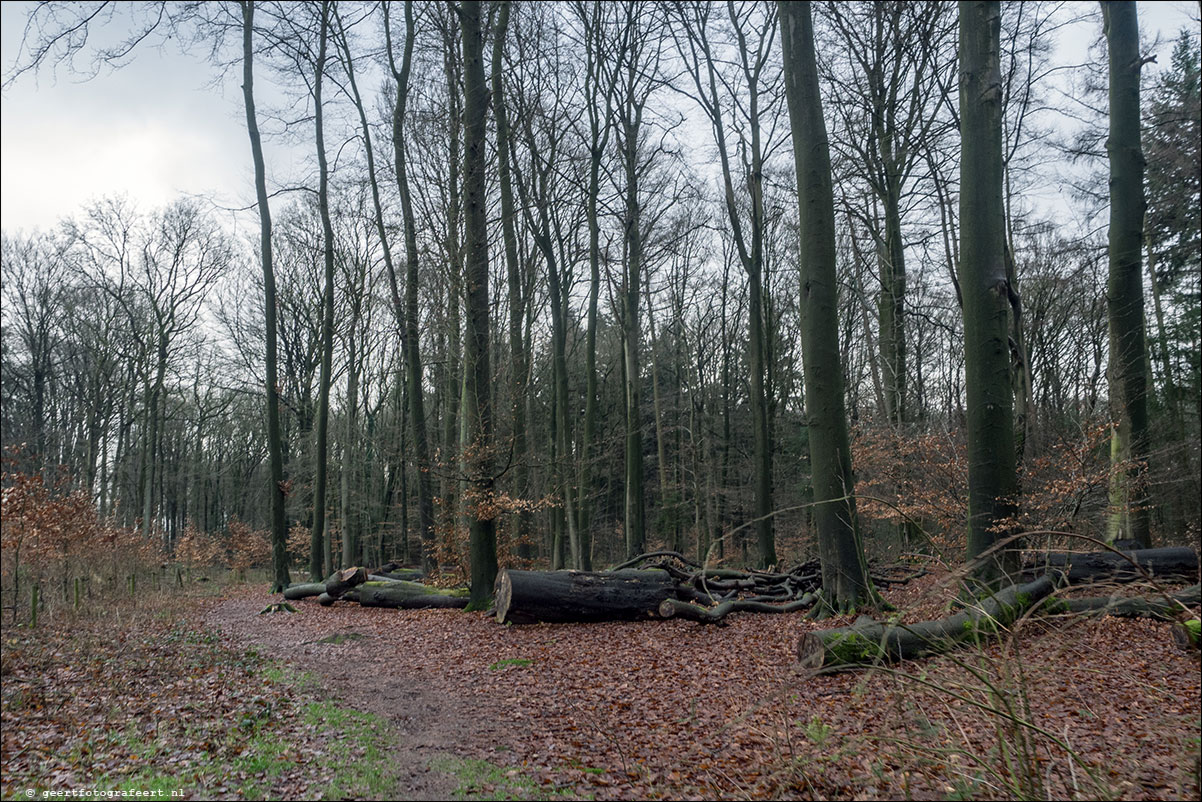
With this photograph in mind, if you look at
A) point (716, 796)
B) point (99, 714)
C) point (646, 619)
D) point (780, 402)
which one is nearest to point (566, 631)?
point (646, 619)

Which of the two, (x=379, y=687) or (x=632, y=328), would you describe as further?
(x=632, y=328)

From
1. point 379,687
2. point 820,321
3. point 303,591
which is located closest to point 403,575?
point 303,591

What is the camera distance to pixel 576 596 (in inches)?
416

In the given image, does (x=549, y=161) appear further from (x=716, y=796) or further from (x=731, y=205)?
(x=716, y=796)

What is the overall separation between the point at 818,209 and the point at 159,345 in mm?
25922

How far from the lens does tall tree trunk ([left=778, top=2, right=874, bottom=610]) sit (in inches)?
351

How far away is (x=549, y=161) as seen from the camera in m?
19.0

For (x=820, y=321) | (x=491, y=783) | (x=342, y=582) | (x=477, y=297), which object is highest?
(x=477, y=297)

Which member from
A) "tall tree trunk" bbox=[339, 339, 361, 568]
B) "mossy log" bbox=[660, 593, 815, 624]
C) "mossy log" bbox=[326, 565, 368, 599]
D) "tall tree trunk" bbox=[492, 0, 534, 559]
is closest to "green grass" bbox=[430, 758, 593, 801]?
"mossy log" bbox=[660, 593, 815, 624]

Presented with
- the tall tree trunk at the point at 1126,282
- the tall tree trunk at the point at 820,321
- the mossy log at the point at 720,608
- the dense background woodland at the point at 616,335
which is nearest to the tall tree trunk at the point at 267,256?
the dense background woodland at the point at 616,335

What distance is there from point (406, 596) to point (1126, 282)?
13.3 meters

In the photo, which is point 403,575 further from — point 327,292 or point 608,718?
point 608,718

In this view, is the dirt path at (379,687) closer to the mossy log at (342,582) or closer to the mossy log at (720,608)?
the mossy log at (342,582)

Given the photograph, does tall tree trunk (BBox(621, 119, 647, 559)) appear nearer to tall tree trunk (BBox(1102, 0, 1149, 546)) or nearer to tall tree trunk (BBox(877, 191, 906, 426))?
tall tree trunk (BBox(877, 191, 906, 426))
